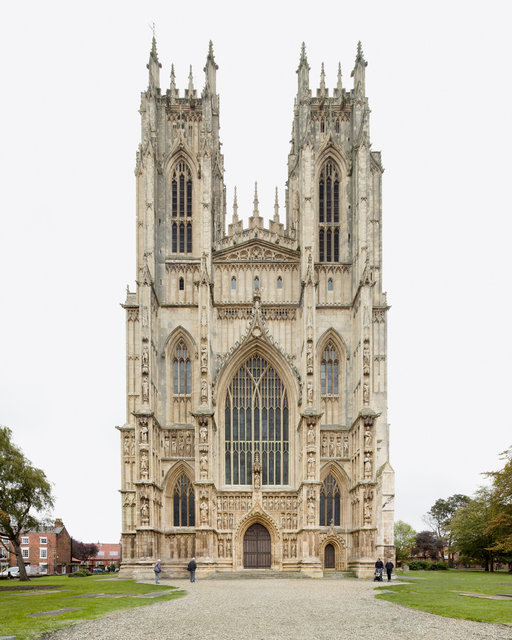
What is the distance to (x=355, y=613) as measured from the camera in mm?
19438

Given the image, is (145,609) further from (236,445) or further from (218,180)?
(218,180)

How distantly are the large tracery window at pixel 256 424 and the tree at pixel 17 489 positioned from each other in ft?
42.1

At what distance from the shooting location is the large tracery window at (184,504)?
46.8 metres

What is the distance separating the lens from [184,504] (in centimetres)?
4694

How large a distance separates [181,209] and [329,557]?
2787 centimetres

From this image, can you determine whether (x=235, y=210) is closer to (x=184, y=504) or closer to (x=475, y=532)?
(x=184, y=504)

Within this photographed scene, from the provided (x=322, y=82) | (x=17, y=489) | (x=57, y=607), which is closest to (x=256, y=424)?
(x=17, y=489)

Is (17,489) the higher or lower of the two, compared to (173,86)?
lower

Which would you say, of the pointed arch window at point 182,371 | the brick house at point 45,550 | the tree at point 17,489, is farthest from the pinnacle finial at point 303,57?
the brick house at point 45,550

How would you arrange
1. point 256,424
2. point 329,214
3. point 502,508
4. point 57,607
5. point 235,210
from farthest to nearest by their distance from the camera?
1. point 235,210
2. point 329,214
3. point 256,424
4. point 502,508
5. point 57,607

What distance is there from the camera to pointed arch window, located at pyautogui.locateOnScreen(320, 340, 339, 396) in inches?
1933

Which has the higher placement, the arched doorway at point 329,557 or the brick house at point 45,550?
the arched doorway at point 329,557

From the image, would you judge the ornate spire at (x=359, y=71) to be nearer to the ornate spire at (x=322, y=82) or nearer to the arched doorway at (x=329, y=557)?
the ornate spire at (x=322, y=82)

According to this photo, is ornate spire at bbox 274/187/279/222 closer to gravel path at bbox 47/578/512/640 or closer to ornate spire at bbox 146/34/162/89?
ornate spire at bbox 146/34/162/89
